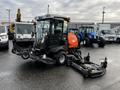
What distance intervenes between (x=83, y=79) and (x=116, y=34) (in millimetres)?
16659

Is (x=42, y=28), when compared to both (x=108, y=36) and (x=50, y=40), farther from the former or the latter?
(x=108, y=36)

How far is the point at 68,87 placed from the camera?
5.82 metres

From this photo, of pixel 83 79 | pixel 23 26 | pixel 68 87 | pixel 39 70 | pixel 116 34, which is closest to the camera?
pixel 68 87

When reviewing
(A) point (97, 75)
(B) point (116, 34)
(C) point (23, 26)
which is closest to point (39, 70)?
(A) point (97, 75)

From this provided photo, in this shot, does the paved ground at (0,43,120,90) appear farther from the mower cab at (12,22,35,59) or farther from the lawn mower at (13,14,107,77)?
the mower cab at (12,22,35,59)

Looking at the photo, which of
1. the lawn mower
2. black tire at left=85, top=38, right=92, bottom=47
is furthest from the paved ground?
black tire at left=85, top=38, right=92, bottom=47

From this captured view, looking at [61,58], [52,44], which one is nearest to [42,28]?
[52,44]

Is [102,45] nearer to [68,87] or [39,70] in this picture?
[39,70]

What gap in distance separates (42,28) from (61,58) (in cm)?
194

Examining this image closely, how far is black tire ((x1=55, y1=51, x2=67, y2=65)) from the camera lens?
28.2 ft

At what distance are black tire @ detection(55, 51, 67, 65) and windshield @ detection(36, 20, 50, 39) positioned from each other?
1.38 meters

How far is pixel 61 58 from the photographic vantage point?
8789mm

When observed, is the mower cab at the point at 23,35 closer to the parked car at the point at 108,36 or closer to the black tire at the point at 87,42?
the black tire at the point at 87,42

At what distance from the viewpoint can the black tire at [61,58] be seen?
861cm
